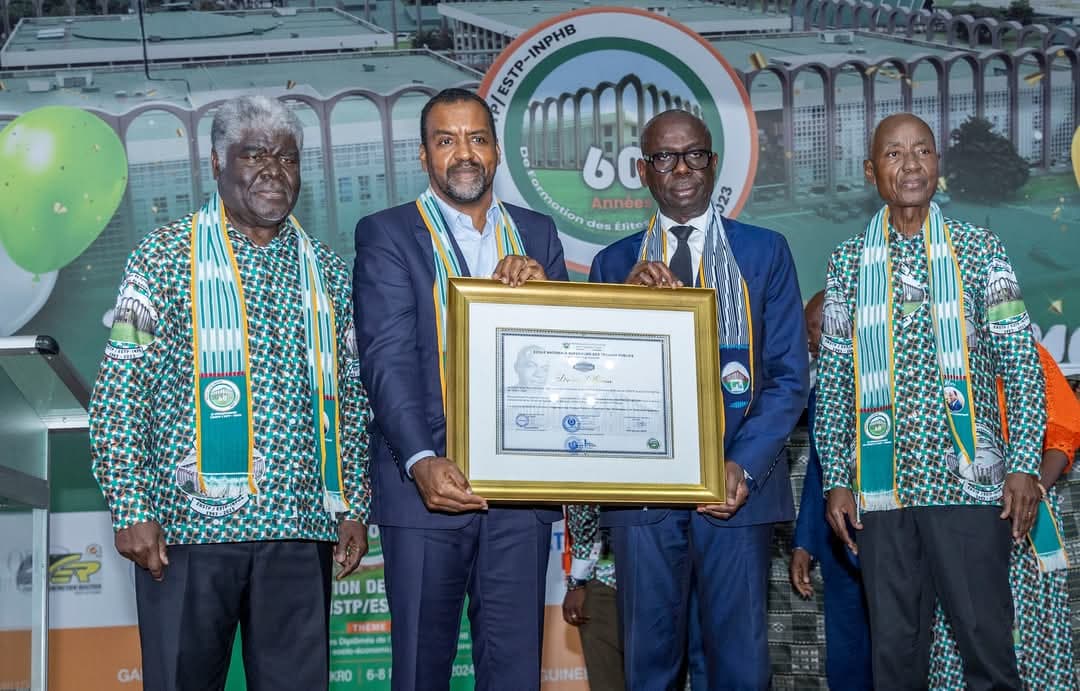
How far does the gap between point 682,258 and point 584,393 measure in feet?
2.01

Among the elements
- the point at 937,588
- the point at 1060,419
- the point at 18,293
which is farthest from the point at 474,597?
the point at 18,293

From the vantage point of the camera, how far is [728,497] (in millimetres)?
3355

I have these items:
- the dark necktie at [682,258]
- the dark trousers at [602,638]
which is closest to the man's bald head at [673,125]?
the dark necktie at [682,258]

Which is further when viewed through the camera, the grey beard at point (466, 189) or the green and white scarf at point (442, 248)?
the grey beard at point (466, 189)

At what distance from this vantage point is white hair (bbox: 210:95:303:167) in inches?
135

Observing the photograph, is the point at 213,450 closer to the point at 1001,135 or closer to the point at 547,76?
the point at 547,76

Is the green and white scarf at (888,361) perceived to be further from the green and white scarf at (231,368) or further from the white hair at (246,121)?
the white hair at (246,121)

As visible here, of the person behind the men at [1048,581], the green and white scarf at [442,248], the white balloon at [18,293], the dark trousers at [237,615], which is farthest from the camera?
the white balloon at [18,293]

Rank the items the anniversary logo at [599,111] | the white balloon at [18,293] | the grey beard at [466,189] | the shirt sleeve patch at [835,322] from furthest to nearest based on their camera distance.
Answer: the anniversary logo at [599,111] < the white balloon at [18,293] < the shirt sleeve patch at [835,322] < the grey beard at [466,189]

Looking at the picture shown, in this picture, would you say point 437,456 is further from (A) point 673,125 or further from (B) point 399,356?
(A) point 673,125

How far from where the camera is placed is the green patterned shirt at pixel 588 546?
13.2ft

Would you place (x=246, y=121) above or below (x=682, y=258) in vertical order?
above

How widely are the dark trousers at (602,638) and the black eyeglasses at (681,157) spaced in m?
1.62

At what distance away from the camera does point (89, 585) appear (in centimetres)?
528
